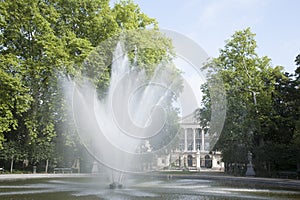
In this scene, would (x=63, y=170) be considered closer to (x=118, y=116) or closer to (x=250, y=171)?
(x=118, y=116)

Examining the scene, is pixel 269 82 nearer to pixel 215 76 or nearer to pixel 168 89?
pixel 215 76

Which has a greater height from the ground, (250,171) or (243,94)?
(243,94)

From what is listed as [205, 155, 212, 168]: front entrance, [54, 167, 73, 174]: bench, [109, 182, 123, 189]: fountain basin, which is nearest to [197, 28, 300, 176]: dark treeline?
[54, 167, 73, 174]: bench

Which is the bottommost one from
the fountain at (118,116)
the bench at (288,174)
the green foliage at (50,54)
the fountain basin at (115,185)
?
the fountain basin at (115,185)

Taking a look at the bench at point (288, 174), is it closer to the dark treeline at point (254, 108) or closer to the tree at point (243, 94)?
the dark treeline at point (254, 108)

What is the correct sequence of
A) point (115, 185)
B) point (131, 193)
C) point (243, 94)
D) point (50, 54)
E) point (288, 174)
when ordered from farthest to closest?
point (243, 94) < point (288, 174) < point (50, 54) < point (115, 185) < point (131, 193)

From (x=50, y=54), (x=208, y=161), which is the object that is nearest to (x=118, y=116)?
(x=50, y=54)

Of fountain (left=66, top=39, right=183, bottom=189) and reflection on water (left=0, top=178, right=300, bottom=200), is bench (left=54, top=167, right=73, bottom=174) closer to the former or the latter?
fountain (left=66, top=39, right=183, bottom=189)

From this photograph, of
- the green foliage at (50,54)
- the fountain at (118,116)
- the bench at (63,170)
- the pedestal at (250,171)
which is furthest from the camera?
the bench at (63,170)

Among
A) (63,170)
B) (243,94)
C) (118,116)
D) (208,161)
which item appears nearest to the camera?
(118,116)

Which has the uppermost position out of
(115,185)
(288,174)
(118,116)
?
(118,116)

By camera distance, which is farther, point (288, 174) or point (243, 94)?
point (243, 94)

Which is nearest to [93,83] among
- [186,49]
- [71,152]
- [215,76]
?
[186,49]

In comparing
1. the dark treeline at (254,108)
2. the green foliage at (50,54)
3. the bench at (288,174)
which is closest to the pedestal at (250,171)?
the dark treeline at (254,108)
